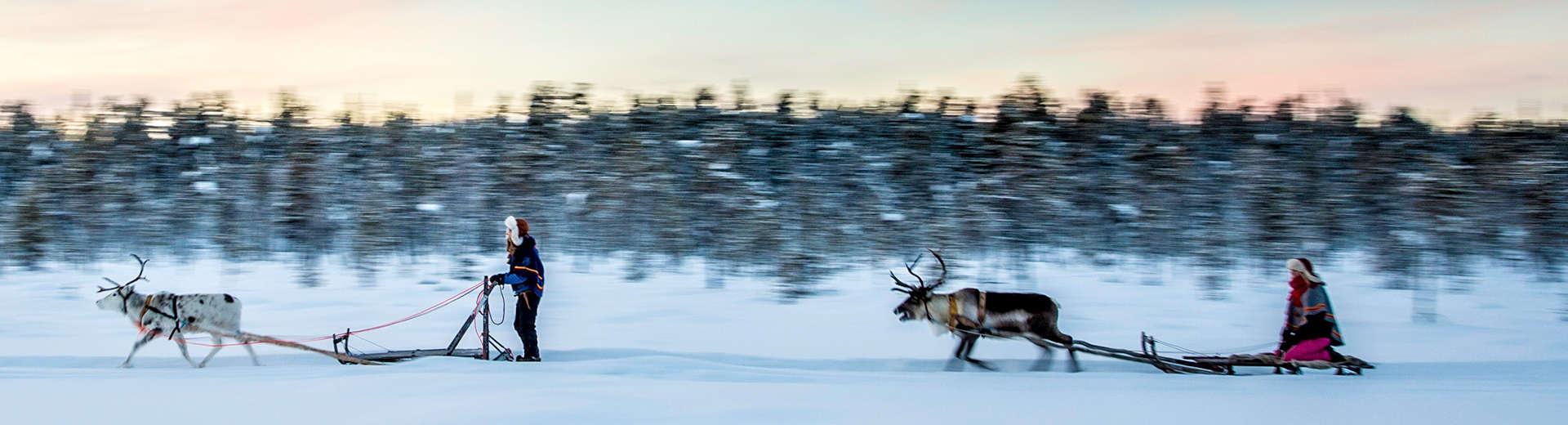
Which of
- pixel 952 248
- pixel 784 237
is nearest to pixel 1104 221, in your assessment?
pixel 952 248

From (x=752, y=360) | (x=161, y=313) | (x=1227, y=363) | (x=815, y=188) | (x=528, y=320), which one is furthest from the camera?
(x=815, y=188)

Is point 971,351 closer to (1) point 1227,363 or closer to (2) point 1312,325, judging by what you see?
(1) point 1227,363

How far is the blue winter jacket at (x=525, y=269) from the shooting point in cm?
798

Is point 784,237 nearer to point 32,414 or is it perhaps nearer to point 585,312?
point 585,312

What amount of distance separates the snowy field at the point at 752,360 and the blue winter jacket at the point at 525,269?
0.67 metres

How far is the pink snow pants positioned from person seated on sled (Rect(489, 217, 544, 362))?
223 inches

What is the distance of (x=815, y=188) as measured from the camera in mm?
13695

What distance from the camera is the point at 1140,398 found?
6219 millimetres

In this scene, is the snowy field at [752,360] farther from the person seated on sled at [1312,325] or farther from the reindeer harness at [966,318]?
the reindeer harness at [966,318]

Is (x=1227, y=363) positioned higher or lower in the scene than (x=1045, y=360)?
higher

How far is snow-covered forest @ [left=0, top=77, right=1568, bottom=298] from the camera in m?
12.9

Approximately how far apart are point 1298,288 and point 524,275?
582cm

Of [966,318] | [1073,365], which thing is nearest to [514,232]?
[966,318]

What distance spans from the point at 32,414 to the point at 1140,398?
6471 millimetres
